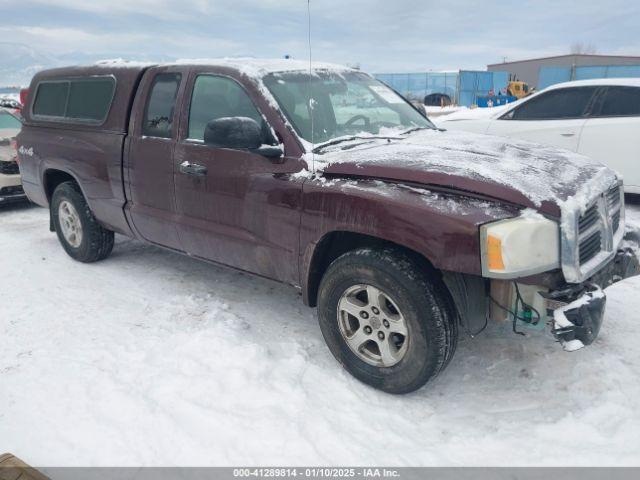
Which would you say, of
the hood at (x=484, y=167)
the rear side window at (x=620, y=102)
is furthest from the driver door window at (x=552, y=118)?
the hood at (x=484, y=167)

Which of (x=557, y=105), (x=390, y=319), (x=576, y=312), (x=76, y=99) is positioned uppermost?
(x=76, y=99)

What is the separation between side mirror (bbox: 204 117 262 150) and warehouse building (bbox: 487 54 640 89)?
91.1 feet

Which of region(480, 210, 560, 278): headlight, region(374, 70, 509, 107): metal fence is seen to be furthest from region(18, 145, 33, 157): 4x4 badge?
region(374, 70, 509, 107): metal fence

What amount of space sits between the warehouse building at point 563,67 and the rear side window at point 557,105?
22.8m

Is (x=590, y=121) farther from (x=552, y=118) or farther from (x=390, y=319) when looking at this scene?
(x=390, y=319)

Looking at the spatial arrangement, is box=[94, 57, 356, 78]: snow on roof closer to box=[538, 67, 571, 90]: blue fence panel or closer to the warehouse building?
the warehouse building

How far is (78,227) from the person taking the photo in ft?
16.5

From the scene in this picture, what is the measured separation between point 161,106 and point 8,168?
14.8 feet

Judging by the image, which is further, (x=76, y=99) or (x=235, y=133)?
(x=76, y=99)

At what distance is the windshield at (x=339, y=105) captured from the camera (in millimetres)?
3381

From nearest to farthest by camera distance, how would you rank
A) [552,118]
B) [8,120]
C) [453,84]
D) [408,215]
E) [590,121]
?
[408,215], [590,121], [552,118], [8,120], [453,84]

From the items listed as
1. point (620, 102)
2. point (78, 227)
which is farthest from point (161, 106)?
point (620, 102)

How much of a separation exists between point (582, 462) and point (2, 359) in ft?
11.2

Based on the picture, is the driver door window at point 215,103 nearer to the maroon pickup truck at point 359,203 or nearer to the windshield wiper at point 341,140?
the maroon pickup truck at point 359,203
